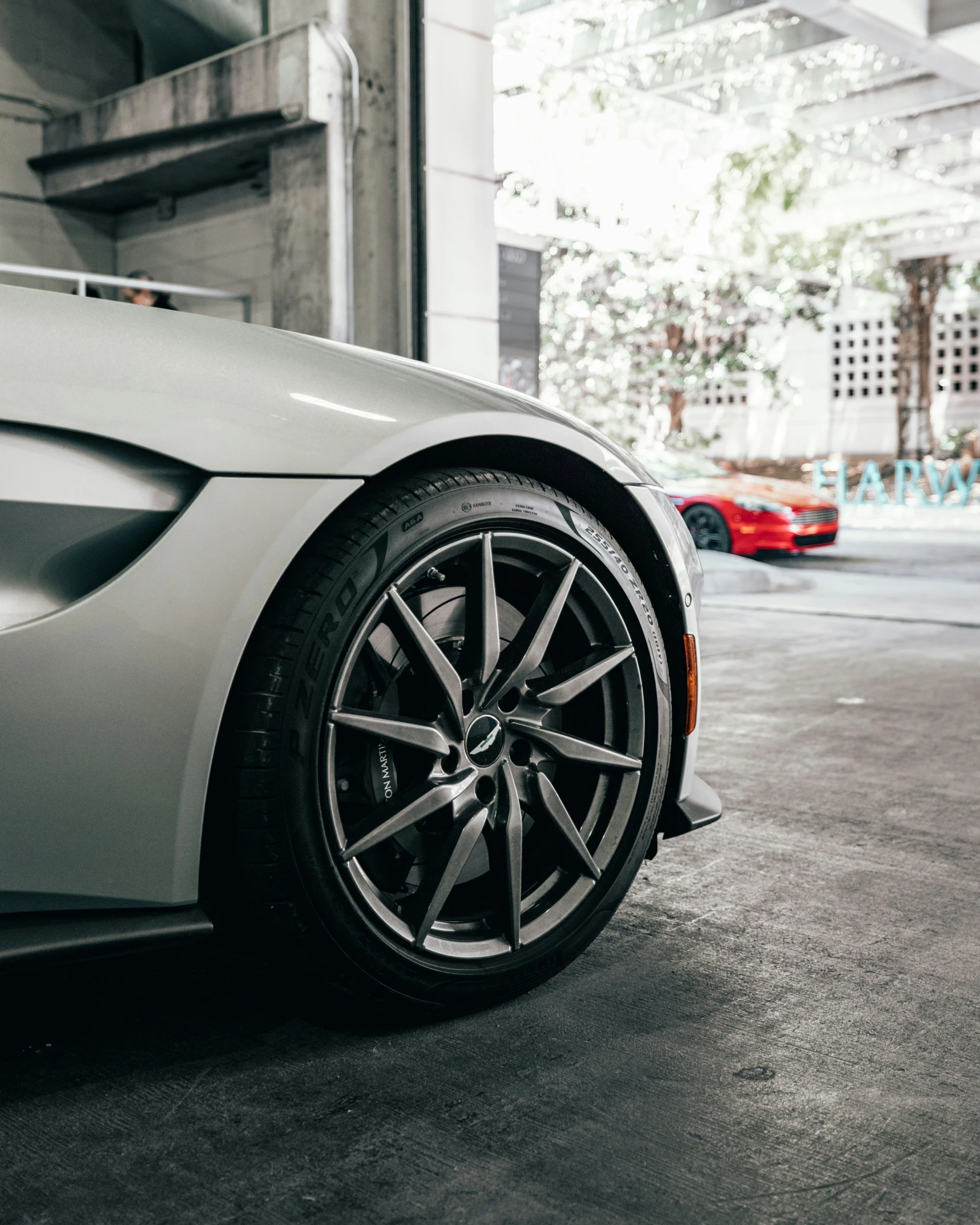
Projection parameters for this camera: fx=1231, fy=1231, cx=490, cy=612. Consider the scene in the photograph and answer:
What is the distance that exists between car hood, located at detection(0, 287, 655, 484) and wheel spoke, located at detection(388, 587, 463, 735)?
0.20m

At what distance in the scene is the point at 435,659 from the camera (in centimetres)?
180

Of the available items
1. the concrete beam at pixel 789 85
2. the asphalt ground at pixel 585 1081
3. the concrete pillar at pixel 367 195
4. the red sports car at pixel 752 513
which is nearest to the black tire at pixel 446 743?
the asphalt ground at pixel 585 1081

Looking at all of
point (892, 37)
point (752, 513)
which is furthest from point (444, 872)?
point (892, 37)

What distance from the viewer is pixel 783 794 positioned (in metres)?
3.53

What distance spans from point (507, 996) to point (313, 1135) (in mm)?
466

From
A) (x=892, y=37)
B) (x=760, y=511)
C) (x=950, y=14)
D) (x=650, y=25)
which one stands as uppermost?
(x=950, y=14)

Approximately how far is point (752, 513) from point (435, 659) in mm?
11837

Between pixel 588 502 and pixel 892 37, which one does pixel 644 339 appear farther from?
pixel 588 502

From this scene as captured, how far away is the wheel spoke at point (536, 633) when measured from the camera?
192 cm

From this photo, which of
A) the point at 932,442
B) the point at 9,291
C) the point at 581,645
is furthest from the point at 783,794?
the point at 932,442

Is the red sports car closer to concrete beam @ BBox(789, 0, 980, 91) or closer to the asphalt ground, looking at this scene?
concrete beam @ BBox(789, 0, 980, 91)

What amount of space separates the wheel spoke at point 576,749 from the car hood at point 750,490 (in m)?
11.3

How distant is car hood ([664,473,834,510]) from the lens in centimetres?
1334

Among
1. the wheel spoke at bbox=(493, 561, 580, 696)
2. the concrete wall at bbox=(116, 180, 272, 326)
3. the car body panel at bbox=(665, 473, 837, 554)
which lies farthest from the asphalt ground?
the car body panel at bbox=(665, 473, 837, 554)
